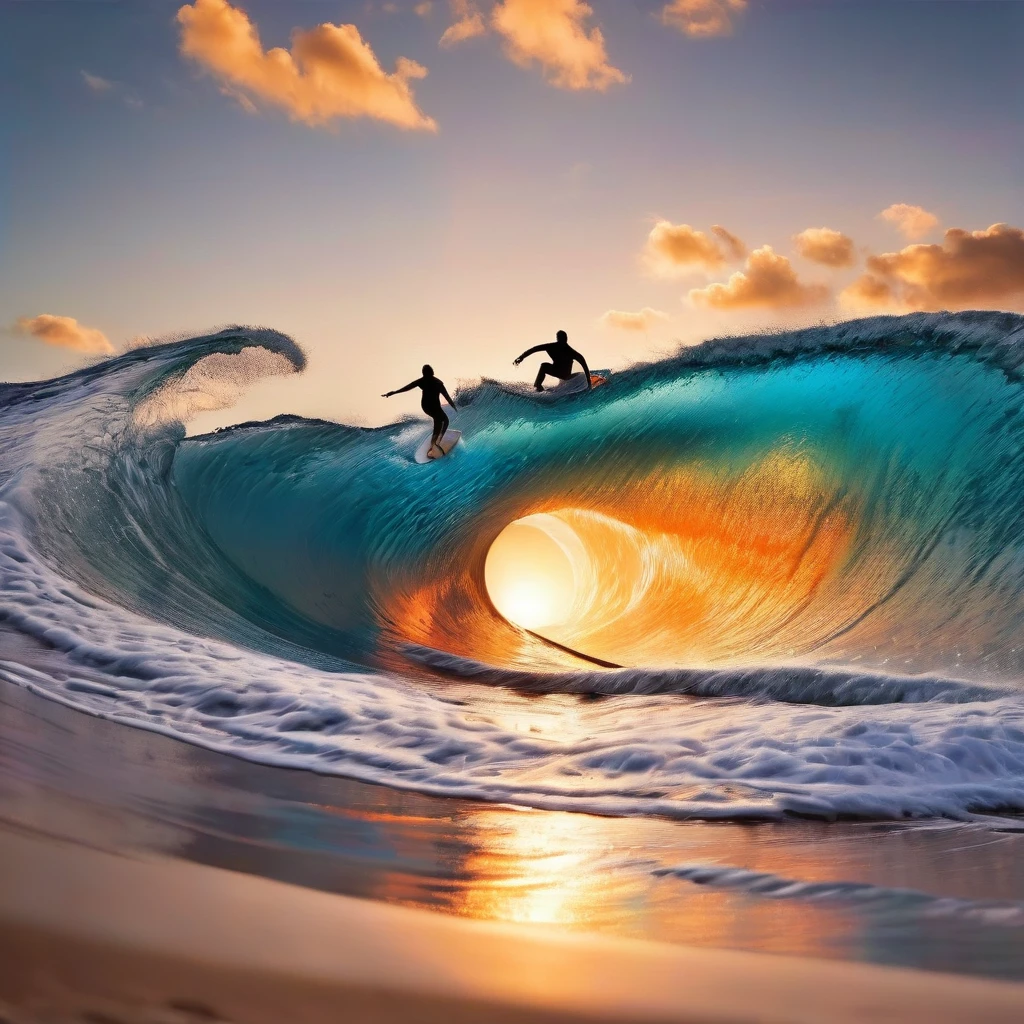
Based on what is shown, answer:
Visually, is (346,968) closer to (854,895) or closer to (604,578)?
(854,895)

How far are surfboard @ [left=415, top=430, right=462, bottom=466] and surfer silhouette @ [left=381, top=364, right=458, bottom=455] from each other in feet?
0.16

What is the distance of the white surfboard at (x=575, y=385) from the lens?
34.9 ft

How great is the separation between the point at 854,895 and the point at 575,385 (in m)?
8.99

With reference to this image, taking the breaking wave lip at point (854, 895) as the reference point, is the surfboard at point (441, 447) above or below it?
above

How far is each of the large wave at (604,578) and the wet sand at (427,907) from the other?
58 cm

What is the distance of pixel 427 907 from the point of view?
167cm

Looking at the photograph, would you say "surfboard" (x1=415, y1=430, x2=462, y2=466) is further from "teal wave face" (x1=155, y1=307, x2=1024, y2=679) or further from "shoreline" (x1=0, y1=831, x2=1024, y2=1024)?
"shoreline" (x1=0, y1=831, x2=1024, y2=1024)

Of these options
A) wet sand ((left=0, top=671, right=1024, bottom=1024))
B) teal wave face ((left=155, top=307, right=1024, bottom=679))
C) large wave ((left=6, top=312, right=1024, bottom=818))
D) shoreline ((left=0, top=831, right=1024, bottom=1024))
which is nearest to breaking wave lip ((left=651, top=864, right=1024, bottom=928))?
wet sand ((left=0, top=671, right=1024, bottom=1024))

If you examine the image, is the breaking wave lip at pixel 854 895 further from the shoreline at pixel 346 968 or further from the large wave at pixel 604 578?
the large wave at pixel 604 578

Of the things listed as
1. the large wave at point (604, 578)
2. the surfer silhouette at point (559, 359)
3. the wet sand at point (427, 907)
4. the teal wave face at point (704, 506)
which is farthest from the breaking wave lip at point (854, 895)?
the surfer silhouette at point (559, 359)

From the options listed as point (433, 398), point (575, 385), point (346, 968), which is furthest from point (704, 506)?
point (346, 968)

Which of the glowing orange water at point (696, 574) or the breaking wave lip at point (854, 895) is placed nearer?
the breaking wave lip at point (854, 895)

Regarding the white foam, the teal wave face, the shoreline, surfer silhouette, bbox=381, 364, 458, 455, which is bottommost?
the white foam

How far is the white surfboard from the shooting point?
34.9 feet
